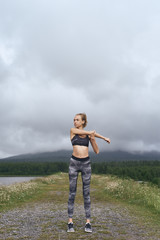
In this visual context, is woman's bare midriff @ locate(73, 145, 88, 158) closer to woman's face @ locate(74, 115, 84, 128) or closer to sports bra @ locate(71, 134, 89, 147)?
sports bra @ locate(71, 134, 89, 147)

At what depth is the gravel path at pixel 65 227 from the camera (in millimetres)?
5445

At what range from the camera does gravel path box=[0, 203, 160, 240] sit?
545cm

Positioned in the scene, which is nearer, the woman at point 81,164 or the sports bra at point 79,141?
the woman at point 81,164

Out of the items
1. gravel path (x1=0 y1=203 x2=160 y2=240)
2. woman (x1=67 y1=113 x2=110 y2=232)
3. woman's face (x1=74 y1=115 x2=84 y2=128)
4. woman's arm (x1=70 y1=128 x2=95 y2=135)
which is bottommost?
gravel path (x1=0 y1=203 x2=160 y2=240)

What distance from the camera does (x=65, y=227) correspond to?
6336 millimetres

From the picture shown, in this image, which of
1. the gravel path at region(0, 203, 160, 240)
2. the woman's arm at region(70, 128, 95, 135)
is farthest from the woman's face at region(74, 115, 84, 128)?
the gravel path at region(0, 203, 160, 240)

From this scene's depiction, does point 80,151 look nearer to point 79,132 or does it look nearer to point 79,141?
point 79,141

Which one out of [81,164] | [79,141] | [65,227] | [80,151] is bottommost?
[65,227]

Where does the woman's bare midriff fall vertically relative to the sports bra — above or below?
below

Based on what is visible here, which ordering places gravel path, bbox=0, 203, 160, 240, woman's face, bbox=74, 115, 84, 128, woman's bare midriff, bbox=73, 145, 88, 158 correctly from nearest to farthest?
gravel path, bbox=0, 203, 160, 240 → woman's bare midriff, bbox=73, 145, 88, 158 → woman's face, bbox=74, 115, 84, 128

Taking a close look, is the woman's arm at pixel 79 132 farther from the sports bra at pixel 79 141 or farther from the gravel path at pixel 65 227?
the gravel path at pixel 65 227

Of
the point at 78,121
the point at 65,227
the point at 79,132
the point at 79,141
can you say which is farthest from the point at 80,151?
the point at 65,227

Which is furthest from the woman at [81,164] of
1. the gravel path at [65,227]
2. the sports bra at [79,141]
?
the gravel path at [65,227]

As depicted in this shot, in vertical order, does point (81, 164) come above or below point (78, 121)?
below
